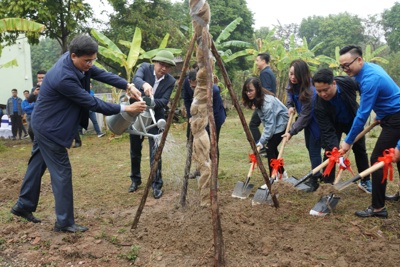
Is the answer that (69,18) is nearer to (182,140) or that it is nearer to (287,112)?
(182,140)

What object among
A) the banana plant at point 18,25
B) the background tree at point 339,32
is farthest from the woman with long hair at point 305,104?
the background tree at point 339,32

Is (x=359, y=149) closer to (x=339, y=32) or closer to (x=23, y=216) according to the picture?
(x=23, y=216)

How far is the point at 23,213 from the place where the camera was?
4.11 metres

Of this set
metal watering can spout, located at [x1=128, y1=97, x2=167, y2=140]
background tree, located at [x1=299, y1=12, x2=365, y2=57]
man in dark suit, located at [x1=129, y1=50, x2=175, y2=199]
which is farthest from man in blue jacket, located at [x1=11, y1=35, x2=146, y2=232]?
background tree, located at [x1=299, y1=12, x2=365, y2=57]

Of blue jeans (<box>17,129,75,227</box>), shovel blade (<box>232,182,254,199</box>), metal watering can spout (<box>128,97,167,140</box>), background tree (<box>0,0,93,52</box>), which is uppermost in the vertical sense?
background tree (<box>0,0,93,52</box>)

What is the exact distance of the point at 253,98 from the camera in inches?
199

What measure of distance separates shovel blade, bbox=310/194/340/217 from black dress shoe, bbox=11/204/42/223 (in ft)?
9.59

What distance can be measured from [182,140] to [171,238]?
A: 6.84 m

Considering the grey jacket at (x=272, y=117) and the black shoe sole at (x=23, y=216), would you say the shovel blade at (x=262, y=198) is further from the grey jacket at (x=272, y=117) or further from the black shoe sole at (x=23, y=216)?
the black shoe sole at (x=23, y=216)

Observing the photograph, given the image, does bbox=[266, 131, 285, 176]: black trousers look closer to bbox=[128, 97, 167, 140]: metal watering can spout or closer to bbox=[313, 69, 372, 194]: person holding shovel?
bbox=[313, 69, 372, 194]: person holding shovel

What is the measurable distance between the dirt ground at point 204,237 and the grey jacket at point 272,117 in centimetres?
77

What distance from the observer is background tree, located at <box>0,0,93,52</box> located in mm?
10602

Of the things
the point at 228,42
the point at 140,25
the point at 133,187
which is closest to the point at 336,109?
the point at 133,187

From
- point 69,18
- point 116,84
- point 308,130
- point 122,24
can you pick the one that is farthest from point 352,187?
point 122,24
